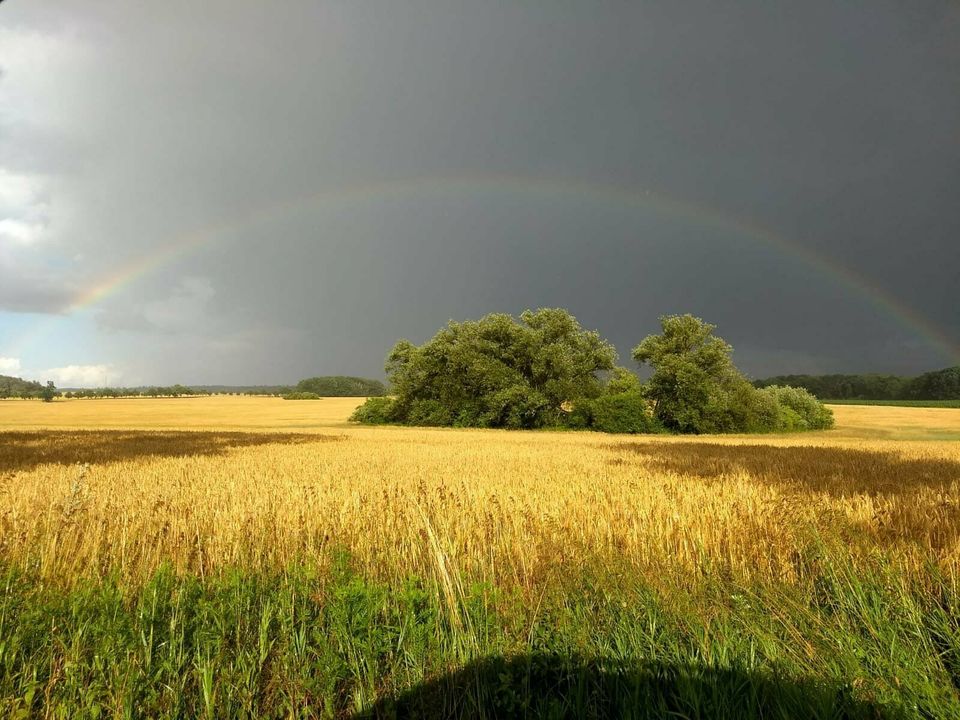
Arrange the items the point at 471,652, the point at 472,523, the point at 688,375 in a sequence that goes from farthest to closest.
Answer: the point at 688,375, the point at 472,523, the point at 471,652

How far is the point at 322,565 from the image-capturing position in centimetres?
621

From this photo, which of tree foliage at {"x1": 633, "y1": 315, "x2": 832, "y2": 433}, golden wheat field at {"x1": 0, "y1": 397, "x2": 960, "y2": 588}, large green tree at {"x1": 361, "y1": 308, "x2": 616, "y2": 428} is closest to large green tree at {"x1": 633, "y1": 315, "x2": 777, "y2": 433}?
tree foliage at {"x1": 633, "y1": 315, "x2": 832, "y2": 433}

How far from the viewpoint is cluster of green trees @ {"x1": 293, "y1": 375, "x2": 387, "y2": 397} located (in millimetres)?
146500

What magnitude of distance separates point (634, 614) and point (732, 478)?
10.4 m

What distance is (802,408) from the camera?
208 ft

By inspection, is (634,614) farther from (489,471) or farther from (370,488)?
(489,471)

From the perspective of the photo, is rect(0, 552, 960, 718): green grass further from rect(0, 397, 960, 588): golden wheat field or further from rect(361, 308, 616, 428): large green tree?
rect(361, 308, 616, 428): large green tree

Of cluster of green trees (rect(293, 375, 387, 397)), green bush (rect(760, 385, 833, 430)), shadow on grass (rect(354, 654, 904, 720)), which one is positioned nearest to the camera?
shadow on grass (rect(354, 654, 904, 720))

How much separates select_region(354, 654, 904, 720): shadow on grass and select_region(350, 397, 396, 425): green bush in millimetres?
58569

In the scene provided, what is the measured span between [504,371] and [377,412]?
17.9 m

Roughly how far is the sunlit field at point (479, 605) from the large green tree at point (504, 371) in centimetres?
4361

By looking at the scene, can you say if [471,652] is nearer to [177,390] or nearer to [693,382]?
[693,382]

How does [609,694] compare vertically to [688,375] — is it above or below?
below

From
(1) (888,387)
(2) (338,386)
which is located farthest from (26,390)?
(1) (888,387)
